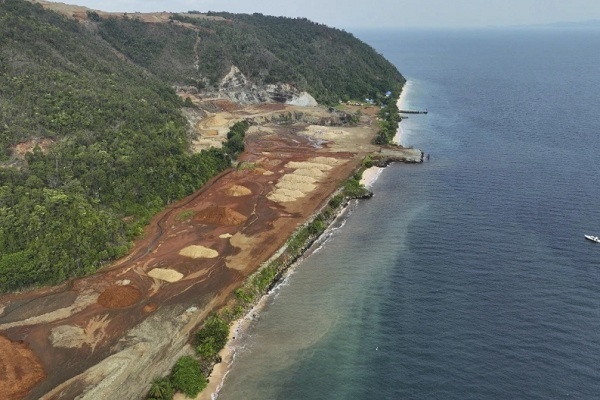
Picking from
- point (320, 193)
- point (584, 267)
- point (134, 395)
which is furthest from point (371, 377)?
point (320, 193)

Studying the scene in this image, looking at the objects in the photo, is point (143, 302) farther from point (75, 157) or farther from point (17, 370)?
point (75, 157)

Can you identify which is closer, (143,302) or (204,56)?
(143,302)

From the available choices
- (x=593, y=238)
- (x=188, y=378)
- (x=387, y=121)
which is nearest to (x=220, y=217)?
(x=188, y=378)

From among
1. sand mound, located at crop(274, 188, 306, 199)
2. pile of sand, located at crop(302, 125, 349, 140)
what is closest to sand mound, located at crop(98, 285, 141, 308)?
sand mound, located at crop(274, 188, 306, 199)

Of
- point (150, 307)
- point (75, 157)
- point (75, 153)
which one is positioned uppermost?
point (75, 153)

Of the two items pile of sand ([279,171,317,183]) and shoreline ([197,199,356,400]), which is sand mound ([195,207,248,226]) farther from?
pile of sand ([279,171,317,183])

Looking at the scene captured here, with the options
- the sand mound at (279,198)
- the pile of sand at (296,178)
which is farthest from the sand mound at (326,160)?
the sand mound at (279,198)
